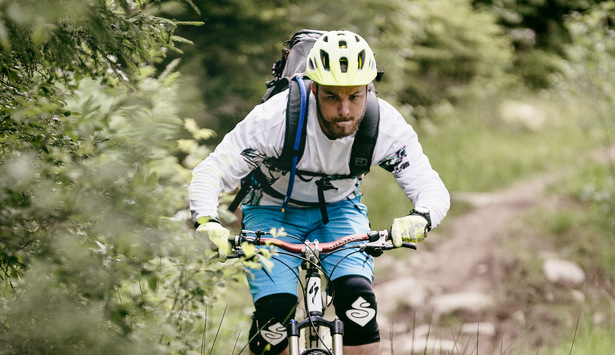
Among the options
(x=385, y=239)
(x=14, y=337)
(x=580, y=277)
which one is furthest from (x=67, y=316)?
(x=580, y=277)

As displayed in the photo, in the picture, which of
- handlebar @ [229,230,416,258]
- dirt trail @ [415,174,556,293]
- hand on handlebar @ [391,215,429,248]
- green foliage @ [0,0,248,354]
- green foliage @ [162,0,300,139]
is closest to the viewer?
green foliage @ [0,0,248,354]

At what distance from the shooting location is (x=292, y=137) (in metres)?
3.29

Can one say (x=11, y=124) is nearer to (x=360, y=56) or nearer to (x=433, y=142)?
(x=360, y=56)

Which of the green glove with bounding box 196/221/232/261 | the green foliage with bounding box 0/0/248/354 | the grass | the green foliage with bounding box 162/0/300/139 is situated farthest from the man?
the green foliage with bounding box 162/0/300/139

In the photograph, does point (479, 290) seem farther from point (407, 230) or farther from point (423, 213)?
point (407, 230)

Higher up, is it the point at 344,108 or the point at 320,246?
the point at 344,108

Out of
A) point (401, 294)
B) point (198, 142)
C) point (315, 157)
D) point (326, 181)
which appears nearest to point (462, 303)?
point (401, 294)

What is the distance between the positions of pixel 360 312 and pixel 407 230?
1.54 feet

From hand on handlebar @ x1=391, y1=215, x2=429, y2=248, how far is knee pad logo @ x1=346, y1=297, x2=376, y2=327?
1.19 feet

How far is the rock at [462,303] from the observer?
7504 mm

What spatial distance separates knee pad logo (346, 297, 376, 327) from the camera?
3082mm

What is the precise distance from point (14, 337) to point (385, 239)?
1.67 metres

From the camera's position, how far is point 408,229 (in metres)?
3.00

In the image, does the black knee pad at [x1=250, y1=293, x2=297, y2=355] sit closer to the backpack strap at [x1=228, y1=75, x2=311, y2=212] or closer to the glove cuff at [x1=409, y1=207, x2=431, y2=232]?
the backpack strap at [x1=228, y1=75, x2=311, y2=212]
